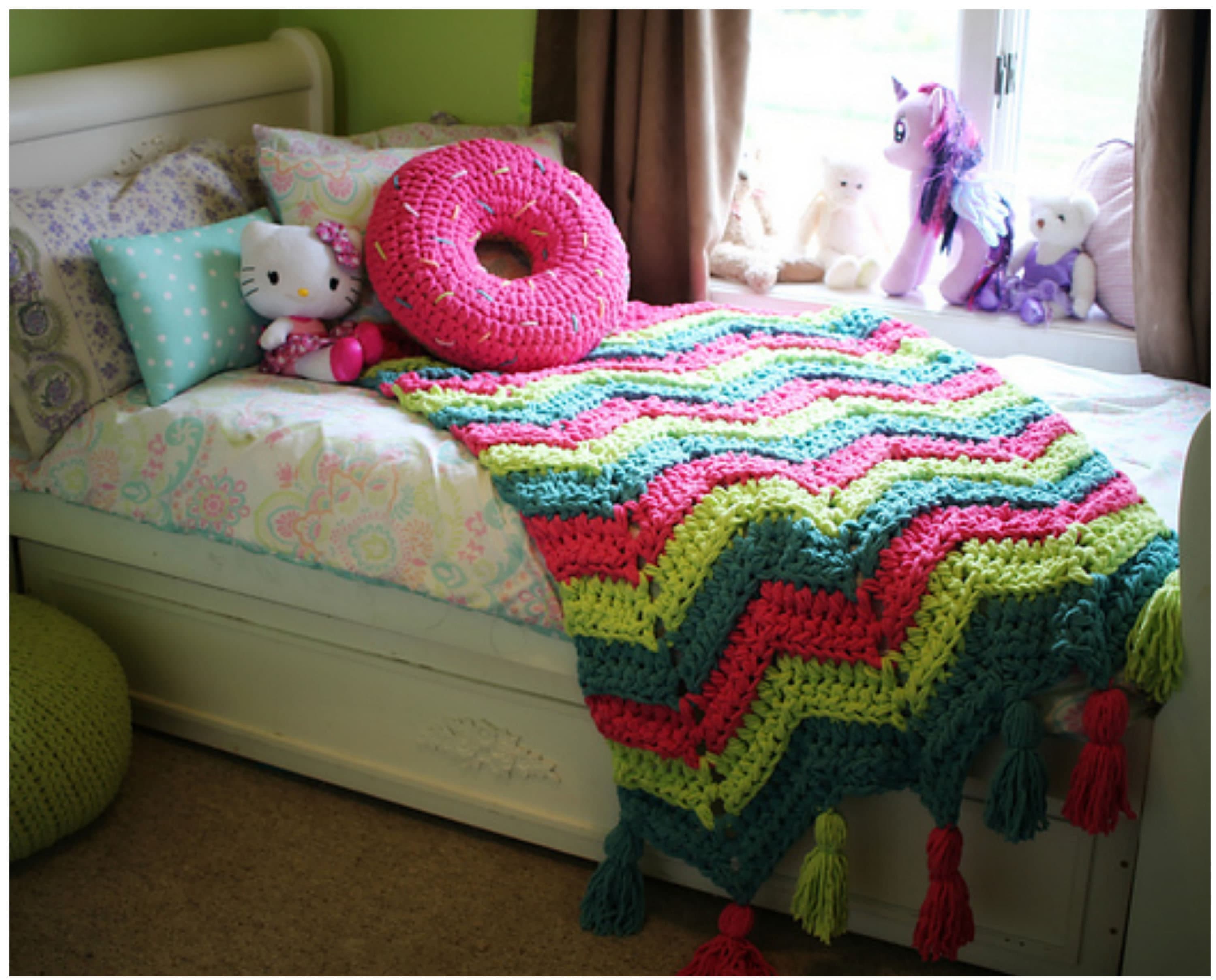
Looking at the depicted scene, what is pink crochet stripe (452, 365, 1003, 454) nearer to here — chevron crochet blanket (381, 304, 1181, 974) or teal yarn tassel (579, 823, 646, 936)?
chevron crochet blanket (381, 304, 1181, 974)

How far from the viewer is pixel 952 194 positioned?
2.39 metres

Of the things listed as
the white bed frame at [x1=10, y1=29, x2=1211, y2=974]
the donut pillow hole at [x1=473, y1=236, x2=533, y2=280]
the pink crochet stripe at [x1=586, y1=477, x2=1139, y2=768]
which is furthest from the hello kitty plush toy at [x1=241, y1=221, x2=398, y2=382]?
the pink crochet stripe at [x1=586, y1=477, x2=1139, y2=768]

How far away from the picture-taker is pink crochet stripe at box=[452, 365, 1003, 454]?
1718mm

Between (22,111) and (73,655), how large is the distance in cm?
88

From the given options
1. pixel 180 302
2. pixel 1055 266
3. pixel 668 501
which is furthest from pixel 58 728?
pixel 1055 266

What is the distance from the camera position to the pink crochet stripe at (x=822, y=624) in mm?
1405

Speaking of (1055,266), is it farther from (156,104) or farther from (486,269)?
(156,104)

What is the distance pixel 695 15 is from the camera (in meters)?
2.35

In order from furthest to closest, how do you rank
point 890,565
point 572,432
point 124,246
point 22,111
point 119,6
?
point 119,6
point 22,111
point 124,246
point 572,432
point 890,565

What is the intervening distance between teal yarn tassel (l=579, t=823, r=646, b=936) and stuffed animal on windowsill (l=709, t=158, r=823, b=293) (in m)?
1.35

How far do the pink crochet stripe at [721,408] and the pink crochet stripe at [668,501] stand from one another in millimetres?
154

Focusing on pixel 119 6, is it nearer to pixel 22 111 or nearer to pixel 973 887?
pixel 22 111

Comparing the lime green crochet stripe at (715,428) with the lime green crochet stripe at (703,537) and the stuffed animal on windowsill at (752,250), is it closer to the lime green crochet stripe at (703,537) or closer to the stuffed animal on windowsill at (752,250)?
the lime green crochet stripe at (703,537)

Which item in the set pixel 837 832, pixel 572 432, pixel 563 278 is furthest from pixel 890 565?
pixel 563 278
